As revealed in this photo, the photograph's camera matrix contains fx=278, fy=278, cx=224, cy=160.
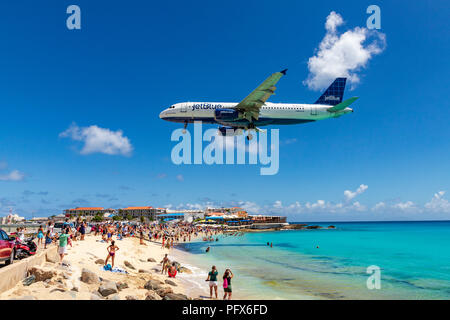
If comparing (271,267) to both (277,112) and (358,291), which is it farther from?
(277,112)

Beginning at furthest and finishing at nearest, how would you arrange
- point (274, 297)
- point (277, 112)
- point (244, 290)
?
point (277, 112)
point (244, 290)
point (274, 297)

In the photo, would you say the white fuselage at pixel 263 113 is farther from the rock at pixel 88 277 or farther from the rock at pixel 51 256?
the rock at pixel 88 277

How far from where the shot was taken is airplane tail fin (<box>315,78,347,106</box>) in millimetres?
33750

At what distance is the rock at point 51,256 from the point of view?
46.5ft

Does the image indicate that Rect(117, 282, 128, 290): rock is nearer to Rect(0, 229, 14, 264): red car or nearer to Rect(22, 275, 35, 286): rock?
Rect(22, 275, 35, 286): rock

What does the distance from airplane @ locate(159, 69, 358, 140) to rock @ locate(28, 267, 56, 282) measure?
64.9 ft

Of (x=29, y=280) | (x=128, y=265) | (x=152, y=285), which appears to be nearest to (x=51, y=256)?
(x=29, y=280)

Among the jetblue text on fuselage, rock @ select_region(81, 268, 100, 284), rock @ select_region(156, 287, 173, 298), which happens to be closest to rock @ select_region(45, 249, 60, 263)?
rock @ select_region(81, 268, 100, 284)

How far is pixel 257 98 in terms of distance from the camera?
26859 millimetres

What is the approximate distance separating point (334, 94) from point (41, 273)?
33.7 m

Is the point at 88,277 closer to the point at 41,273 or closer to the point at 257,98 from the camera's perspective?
the point at 41,273
